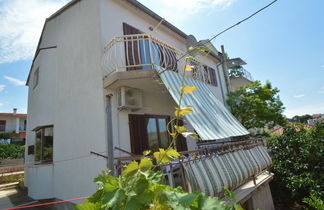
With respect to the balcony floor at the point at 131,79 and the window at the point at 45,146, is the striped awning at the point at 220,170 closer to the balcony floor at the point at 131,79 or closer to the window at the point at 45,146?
the balcony floor at the point at 131,79

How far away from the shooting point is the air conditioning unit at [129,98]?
5098mm

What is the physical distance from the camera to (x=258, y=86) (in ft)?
38.4

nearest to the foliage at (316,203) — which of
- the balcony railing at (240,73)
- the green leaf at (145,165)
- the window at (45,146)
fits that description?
the green leaf at (145,165)

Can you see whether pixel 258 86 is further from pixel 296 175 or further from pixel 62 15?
pixel 62 15

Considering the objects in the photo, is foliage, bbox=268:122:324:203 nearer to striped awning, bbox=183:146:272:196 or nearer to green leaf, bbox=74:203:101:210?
striped awning, bbox=183:146:272:196

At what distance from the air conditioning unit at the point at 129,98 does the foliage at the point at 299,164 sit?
6846 millimetres

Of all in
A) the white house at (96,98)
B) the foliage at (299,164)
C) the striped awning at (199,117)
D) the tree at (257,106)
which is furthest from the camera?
the tree at (257,106)

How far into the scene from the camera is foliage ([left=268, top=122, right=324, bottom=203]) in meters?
6.19

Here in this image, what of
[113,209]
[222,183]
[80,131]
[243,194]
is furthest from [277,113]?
[113,209]

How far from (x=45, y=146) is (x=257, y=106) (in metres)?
12.0

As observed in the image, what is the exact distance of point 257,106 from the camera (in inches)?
420

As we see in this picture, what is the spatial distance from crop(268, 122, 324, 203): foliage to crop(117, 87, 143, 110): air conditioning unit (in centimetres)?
685

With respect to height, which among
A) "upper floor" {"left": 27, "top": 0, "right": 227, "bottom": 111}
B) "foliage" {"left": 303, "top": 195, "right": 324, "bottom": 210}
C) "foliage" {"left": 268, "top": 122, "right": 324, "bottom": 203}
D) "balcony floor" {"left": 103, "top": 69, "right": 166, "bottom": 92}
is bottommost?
"foliage" {"left": 268, "top": 122, "right": 324, "bottom": 203}

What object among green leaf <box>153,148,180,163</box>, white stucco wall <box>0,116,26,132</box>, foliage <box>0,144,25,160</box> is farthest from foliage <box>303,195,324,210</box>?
white stucco wall <box>0,116,26,132</box>
